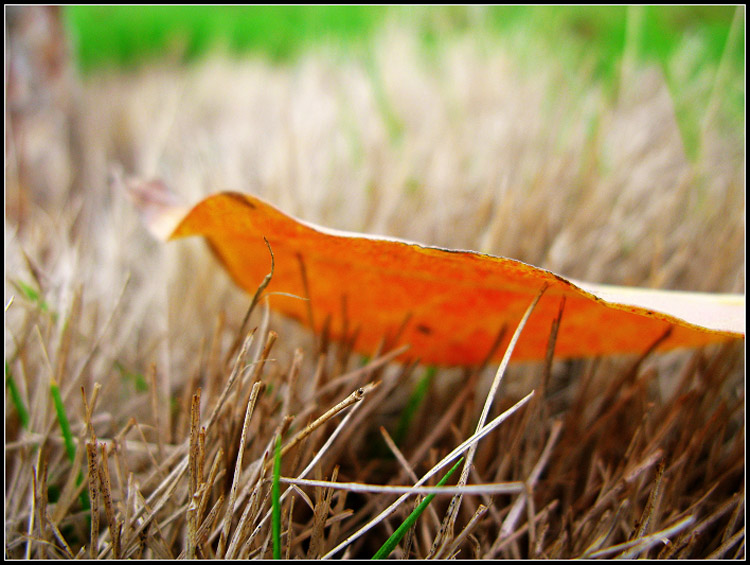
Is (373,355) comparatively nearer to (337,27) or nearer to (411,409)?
(411,409)

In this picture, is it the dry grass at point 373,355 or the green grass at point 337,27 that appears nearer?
the dry grass at point 373,355

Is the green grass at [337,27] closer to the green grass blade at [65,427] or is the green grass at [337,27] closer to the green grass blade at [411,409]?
the green grass blade at [411,409]

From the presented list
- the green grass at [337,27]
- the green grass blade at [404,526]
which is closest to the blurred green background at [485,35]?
the green grass at [337,27]

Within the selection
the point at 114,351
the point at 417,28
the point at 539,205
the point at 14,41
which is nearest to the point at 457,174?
the point at 539,205

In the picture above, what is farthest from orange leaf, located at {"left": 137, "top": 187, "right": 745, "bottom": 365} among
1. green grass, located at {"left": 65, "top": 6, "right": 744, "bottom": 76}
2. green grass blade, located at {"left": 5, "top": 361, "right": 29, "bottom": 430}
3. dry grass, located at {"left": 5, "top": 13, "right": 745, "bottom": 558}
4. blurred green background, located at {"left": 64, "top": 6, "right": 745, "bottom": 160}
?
green grass, located at {"left": 65, "top": 6, "right": 744, "bottom": 76}

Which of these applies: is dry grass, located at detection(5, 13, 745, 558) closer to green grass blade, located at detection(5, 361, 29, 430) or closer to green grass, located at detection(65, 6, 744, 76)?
green grass blade, located at detection(5, 361, 29, 430)

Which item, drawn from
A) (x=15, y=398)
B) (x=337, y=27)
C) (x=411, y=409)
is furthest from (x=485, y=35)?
(x=15, y=398)
